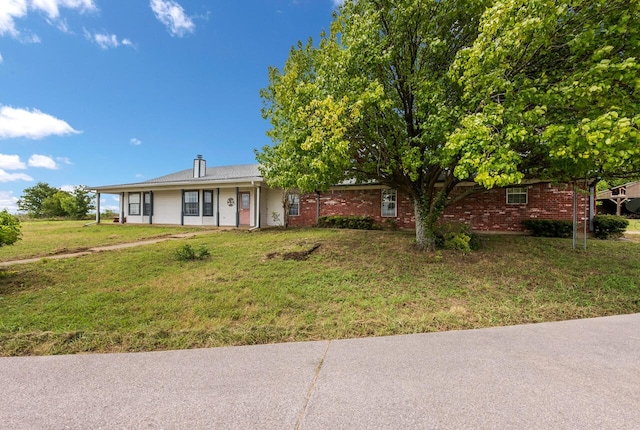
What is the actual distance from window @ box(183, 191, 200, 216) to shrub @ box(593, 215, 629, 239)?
19.2 metres

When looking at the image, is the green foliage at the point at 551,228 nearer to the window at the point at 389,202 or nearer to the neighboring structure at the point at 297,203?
the neighboring structure at the point at 297,203

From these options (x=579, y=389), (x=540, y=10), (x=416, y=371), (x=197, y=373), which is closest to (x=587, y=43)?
(x=540, y=10)

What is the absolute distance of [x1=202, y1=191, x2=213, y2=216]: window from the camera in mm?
18000

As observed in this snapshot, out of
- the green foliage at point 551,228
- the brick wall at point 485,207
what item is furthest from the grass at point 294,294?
the brick wall at point 485,207

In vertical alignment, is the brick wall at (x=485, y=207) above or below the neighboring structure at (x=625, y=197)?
below

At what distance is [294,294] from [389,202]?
10.5m

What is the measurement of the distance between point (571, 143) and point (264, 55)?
44.4ft

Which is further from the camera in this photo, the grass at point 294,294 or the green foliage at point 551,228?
the green foliage at point 551,228

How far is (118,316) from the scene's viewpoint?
4.41 meters

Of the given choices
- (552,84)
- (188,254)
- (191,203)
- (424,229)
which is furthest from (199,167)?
(552,84)

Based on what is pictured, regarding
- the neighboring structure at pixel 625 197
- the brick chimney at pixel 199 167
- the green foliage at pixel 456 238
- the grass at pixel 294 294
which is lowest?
the grass at pixel 294 294

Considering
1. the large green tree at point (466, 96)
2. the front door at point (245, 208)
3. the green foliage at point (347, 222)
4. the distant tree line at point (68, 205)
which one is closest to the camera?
the large green tree at point (466, 96)

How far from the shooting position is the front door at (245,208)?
56.5 feet

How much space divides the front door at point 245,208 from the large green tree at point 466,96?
9.08m
